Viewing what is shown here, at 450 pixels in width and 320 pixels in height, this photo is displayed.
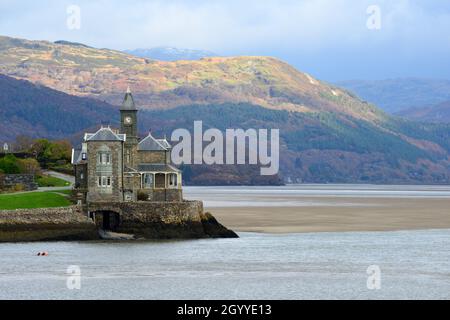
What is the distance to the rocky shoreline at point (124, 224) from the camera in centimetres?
9000

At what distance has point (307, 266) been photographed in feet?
→ 248

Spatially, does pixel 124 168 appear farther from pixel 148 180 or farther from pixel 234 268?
pixel 234 268

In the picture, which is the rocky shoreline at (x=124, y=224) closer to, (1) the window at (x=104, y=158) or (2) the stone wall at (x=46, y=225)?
(2) the stone wall at (x=46, y=225)

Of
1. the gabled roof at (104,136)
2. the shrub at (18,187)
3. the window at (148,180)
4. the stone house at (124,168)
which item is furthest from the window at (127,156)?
the shrub at (18,187)

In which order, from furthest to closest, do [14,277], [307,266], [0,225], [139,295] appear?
[0,225], [307,266], [14,277], [139,295]

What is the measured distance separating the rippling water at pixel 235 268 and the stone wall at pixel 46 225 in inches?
67.1

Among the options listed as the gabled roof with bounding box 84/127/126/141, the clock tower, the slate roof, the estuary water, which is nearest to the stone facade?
the gabled roof with bounding box 84/127/126/141

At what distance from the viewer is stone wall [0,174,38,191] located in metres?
114

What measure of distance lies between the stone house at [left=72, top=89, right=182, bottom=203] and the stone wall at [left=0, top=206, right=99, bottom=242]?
3982mm

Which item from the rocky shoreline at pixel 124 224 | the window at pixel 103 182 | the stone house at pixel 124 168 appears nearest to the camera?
the rocky shoreline at pixel 124 224
